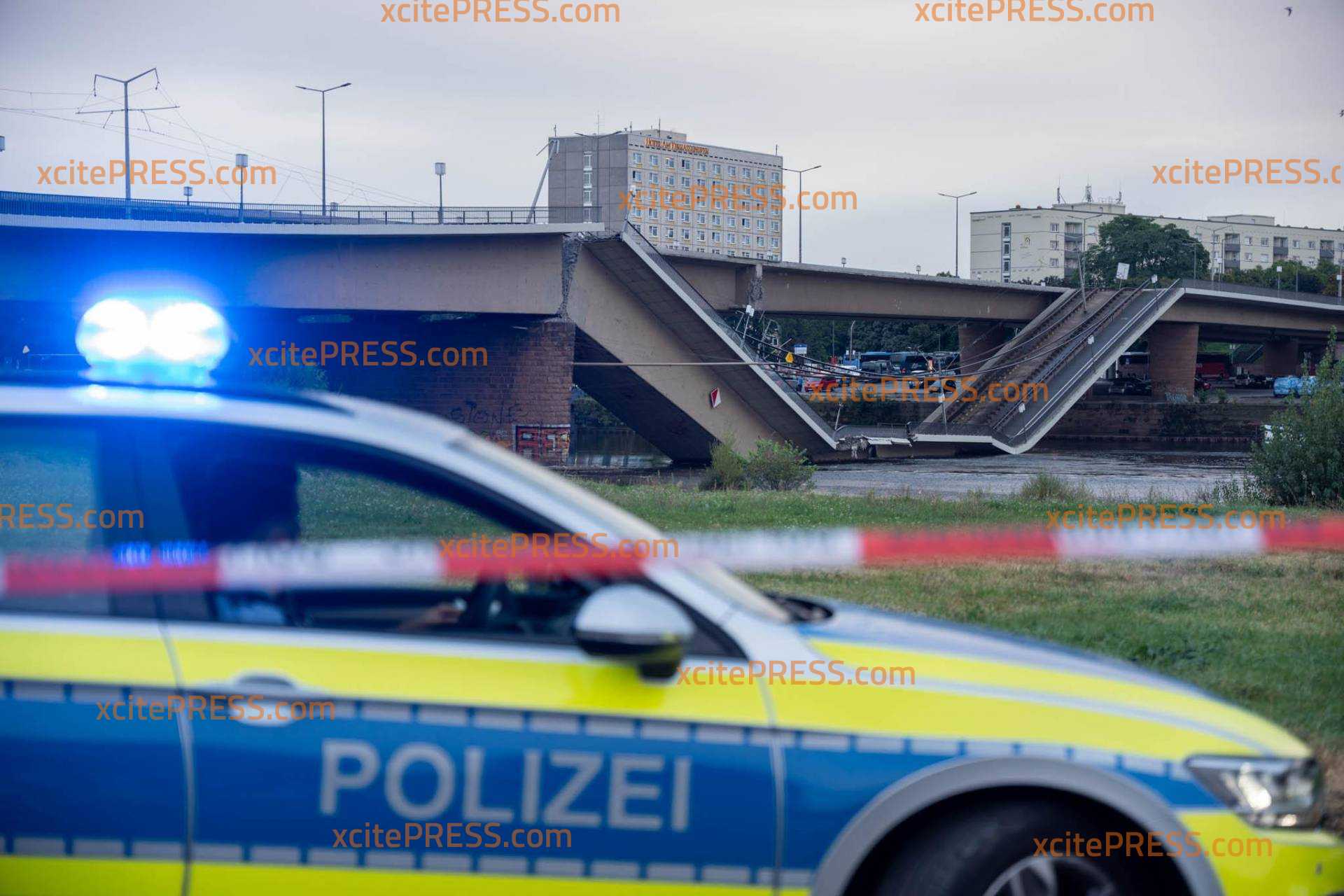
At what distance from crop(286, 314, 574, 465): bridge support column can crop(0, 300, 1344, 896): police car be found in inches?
1130

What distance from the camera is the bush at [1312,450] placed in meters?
17.2

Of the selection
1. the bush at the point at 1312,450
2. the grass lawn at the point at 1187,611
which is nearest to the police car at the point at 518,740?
the grass lawn at the point at 1187,611

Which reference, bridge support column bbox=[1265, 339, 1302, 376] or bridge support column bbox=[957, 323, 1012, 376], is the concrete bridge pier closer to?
bridge support column bbox=[957, 323, 1012, 376]

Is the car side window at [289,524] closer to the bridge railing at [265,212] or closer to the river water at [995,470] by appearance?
the river water at [995,470]

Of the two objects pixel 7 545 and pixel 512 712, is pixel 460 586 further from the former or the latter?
pixel 7 545

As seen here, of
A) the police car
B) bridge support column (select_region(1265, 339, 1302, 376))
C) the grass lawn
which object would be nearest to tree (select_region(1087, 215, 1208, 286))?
bridge support column (select_region(1265, 339, 1302, 376))

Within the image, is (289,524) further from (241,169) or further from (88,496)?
(241,169)

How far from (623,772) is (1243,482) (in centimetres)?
1849

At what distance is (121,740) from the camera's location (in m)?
2.72

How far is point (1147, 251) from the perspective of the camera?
96438 mm

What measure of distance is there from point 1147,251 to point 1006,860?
100485mm

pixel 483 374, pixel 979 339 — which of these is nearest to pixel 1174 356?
pixel 979 339

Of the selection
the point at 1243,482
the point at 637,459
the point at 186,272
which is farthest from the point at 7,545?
the point at 637,459

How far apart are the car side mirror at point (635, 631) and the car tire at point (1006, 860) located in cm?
69
